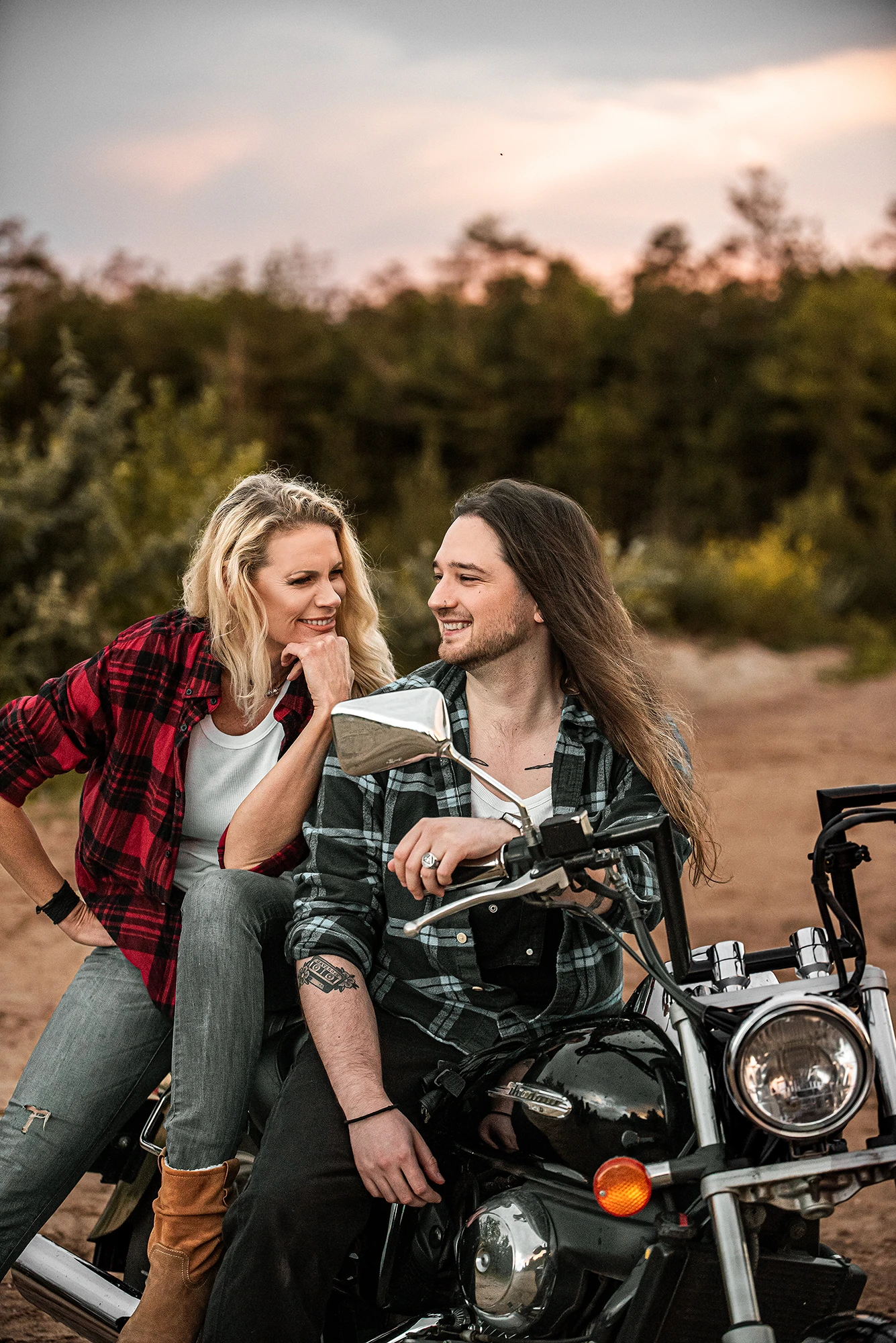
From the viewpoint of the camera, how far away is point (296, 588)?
2.73 m

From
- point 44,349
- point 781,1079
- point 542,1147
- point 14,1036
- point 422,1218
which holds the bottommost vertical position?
point 14,1036

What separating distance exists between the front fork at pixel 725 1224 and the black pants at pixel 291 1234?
25.7 inches

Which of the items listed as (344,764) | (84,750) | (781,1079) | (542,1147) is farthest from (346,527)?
(781,1079)

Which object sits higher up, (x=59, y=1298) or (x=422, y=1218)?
(x=422, y=1218)

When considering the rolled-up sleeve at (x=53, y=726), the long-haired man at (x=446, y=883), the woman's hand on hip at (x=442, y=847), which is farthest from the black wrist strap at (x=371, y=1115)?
the rolled-up sleeve at (x=53, y=726)

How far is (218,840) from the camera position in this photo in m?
2.63

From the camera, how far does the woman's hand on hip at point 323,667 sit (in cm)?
259

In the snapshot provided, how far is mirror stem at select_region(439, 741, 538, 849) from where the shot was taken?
1.57 m

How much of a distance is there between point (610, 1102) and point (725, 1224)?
0.30 meters

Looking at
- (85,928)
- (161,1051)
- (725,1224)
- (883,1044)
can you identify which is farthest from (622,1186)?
(85,928)

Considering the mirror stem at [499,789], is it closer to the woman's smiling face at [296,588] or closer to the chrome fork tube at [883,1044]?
the chrome fork tube at [883,1044]

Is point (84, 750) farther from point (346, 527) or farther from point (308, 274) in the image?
point (308, 274)

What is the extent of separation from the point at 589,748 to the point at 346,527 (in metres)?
0.88

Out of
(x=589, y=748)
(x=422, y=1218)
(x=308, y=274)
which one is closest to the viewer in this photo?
(x=422, y=1218)
